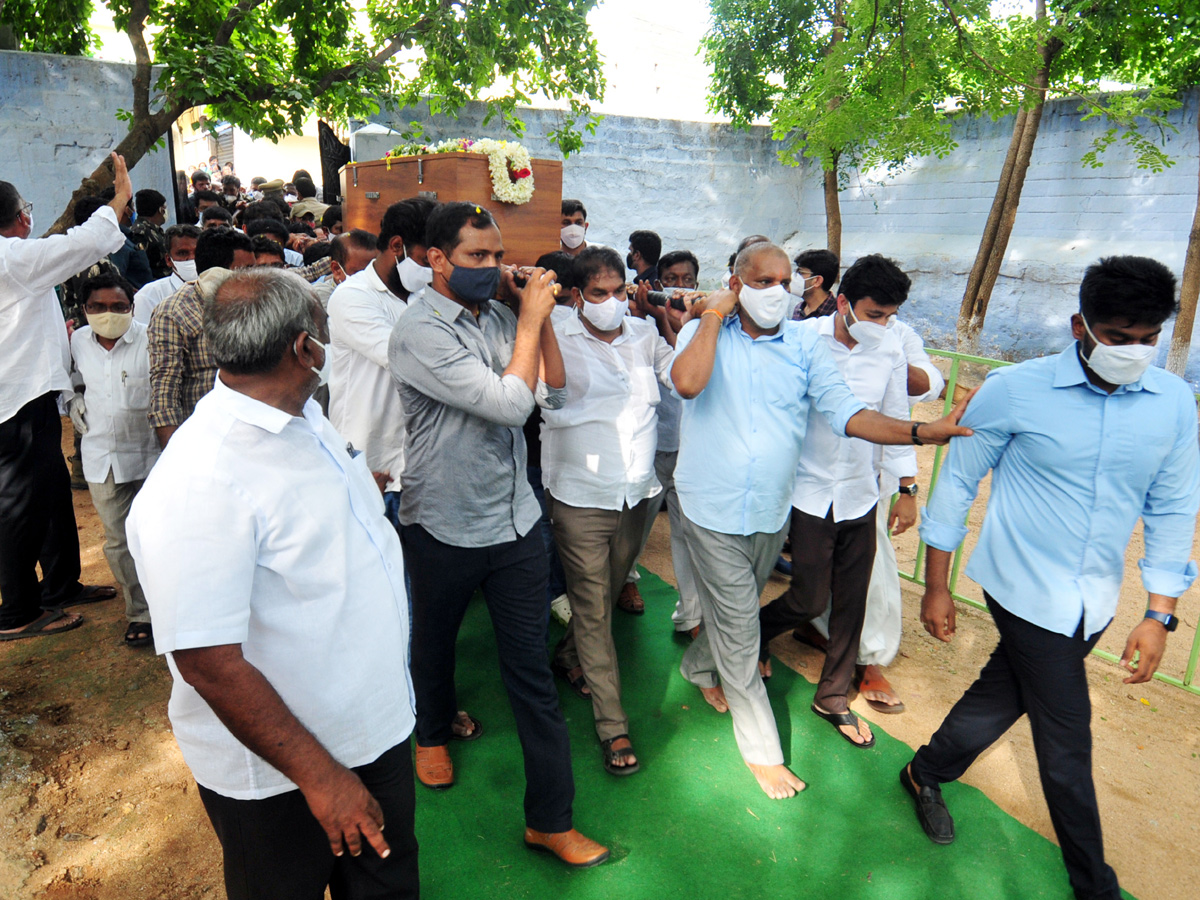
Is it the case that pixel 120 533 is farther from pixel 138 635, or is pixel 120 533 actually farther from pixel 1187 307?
pixel 1187 307

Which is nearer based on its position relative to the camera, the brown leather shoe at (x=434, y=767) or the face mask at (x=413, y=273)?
the brown leather shoe at (x=434, y=767)

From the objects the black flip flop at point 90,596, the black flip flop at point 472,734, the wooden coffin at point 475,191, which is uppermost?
the wooden coffin at point 475,191

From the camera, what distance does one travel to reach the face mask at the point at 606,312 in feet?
10.2

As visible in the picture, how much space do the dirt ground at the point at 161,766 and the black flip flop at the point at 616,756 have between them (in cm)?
111

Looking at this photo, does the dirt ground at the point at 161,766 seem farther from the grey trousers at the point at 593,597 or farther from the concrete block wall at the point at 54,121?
the concrete block wall at the point at 54,121

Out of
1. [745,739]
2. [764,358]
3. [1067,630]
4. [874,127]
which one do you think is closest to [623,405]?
[764,358]

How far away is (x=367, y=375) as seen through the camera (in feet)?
10.8

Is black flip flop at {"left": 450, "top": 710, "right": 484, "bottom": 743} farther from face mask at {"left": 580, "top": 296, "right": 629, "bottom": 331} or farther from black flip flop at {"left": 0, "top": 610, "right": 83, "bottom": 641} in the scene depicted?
black flip flop at {"left": 0, "top": 610, "right": 83, "bottom": 641}

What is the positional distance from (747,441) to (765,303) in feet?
1.62

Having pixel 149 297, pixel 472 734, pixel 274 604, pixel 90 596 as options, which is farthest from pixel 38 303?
pixel 274 604

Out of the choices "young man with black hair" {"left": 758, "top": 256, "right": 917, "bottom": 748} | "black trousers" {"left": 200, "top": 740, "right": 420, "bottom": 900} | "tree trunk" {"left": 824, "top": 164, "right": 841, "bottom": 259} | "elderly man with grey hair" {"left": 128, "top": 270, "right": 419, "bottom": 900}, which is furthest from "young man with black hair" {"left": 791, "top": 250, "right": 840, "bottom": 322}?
"tree trunk" {"left": 824, "top": 164, "right": 841, "bottom": 259}

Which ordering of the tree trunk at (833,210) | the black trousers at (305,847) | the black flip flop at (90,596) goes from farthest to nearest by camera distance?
the tree trunk at (833,210) → the black flip flop at (90,596) → the black trousers at (305,847)

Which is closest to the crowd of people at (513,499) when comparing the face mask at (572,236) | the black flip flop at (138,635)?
the black flip flop at (138,635)

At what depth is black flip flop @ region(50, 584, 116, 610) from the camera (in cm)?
432
